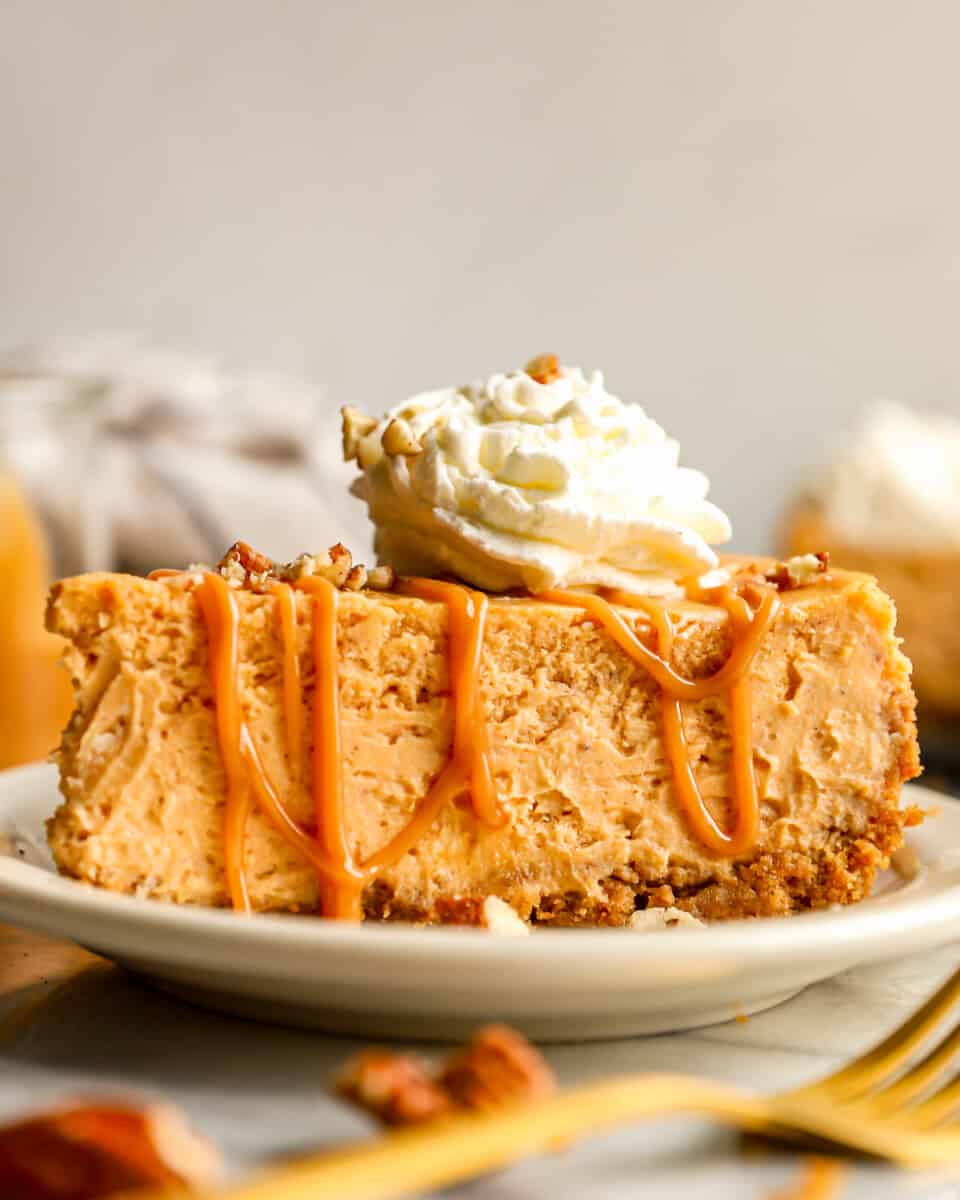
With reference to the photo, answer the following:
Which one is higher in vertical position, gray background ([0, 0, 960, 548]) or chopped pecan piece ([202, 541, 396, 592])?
gray background ([0, 0, 960, 548])

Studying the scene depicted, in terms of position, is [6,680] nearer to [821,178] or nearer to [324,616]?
[324,616]

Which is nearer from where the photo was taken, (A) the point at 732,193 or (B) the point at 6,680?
(B) the point at 6,680

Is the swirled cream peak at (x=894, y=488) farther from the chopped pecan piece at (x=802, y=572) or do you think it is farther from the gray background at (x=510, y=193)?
the chopped pecan piece at (x=802, y=572)

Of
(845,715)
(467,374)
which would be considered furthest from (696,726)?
(467,374)

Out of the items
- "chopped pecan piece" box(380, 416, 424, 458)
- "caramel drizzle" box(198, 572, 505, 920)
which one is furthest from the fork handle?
"chopped pecan piece" box(380, 416, 424, 458)

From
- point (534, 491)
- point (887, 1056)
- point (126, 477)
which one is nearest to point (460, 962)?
point (887, 1056)

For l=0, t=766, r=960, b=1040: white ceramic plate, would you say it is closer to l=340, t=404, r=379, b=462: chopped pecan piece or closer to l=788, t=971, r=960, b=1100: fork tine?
l=788, t=971, r=960, b=1100: fork tine
